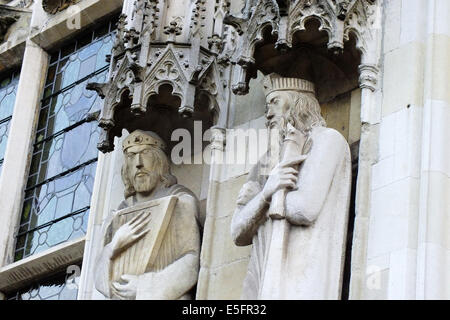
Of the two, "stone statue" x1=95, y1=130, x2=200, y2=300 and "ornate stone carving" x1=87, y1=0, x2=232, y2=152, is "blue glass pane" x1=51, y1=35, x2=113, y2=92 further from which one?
"stone statue" x1=95, y1=130, x2=200, y2=300

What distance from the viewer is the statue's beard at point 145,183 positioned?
36.5 ft

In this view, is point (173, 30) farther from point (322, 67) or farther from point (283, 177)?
point (283, 177)

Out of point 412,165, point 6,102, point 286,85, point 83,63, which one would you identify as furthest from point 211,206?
point 6,102

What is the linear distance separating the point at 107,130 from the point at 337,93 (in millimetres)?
1600

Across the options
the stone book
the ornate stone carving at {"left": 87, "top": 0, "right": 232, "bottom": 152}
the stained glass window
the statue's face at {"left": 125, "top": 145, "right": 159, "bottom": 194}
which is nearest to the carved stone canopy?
the stained glass window

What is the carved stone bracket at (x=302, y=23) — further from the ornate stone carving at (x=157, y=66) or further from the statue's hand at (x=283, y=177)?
the statue's hand at (x=283, y=177)

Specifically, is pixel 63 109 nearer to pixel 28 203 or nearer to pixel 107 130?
pixel 28 203

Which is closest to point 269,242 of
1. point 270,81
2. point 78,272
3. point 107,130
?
point 270,81

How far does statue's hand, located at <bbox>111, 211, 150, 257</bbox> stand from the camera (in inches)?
423

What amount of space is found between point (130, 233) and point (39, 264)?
249cm

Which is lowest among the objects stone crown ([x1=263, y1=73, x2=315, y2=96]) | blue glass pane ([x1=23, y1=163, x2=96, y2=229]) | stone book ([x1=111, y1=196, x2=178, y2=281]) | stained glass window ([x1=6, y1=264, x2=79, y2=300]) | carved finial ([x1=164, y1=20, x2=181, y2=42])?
stone book ([x1=111, y1=196, x2=178, y2=281])

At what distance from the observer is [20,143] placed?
14.1m

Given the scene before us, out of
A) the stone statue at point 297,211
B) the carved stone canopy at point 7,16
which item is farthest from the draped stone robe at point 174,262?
the carved stone canopy at point 7,16

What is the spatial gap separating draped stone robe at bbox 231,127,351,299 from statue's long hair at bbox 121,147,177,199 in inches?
43.7
